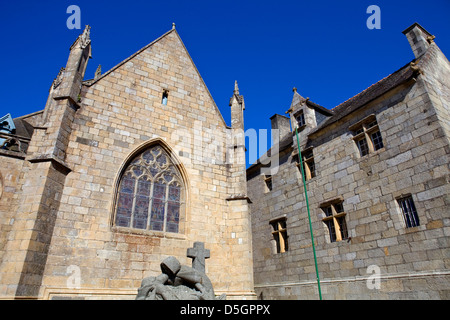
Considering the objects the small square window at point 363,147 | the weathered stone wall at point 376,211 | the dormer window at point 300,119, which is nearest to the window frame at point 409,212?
the weathered stone wall at point 376,211

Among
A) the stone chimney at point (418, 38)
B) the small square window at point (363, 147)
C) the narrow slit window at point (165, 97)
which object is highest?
the stone chimney at point (418, 38)

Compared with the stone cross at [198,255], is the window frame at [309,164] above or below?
above

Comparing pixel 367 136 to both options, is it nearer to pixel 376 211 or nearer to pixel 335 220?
pixel 376 211

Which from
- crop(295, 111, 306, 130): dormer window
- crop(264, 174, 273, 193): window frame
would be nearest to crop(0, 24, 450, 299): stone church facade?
crop(295, 111, 306, 130): dormer window

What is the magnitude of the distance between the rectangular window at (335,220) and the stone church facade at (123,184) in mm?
3375

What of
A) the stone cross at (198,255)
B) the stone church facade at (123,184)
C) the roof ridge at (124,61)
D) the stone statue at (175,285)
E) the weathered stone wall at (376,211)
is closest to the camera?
the stone statue at (175,285)

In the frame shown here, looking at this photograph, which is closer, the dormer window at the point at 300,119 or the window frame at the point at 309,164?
the window frame at the point at 309,164

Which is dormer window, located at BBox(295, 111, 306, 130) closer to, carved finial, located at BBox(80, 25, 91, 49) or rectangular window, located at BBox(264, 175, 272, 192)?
rectangular window, located at BBox(264, 175, 272, 192)

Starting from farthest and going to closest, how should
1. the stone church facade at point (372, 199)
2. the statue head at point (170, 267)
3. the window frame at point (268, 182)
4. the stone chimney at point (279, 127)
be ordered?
the stone chimney at point (279, 127) < the window frame at point (268, 182) < the stone church facade at point (372, 199) < the statue head at point (170, 267)

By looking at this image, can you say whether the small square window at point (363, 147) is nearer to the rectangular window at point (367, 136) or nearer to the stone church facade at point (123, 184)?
the rectangular window at point (367, 136)

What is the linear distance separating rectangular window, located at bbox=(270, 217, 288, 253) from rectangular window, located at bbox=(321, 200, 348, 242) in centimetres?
196

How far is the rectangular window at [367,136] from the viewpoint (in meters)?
9.10

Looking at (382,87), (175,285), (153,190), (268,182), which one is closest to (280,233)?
(268,182)
